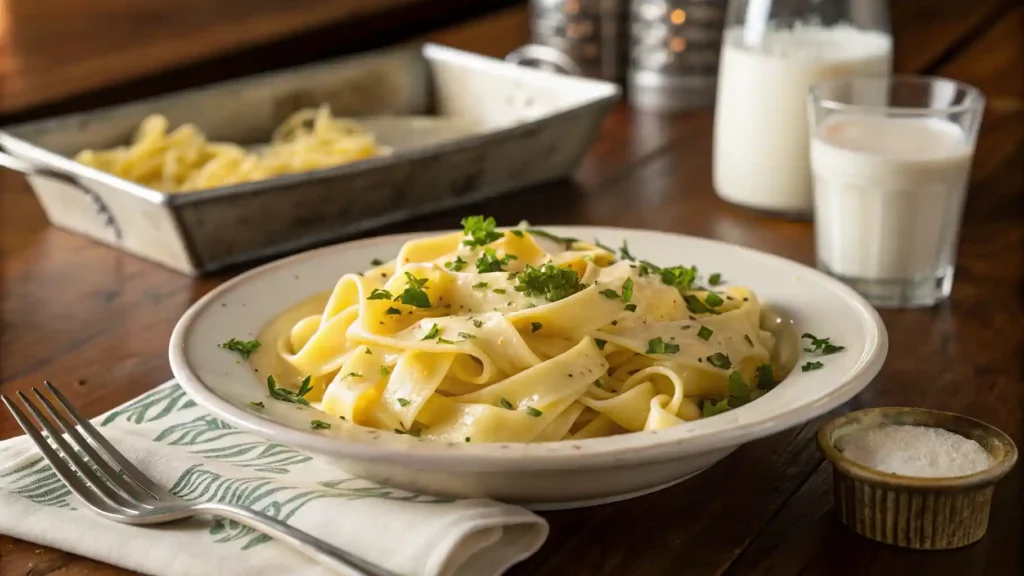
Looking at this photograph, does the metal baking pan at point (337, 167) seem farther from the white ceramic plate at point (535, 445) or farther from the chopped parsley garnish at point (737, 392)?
the chopped parsley garnish at point (737, 392)

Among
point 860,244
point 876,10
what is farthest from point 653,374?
point 876,10

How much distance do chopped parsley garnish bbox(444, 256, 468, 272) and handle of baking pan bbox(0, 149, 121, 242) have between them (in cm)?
77

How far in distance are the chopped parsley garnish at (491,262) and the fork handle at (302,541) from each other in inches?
16.0

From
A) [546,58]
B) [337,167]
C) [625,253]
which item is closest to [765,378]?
[625,253]

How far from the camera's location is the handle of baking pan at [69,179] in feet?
6.09

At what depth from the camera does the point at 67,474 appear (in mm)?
1159

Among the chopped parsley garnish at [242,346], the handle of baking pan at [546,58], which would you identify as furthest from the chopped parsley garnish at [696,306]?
the handle of baking pan at [546,58]

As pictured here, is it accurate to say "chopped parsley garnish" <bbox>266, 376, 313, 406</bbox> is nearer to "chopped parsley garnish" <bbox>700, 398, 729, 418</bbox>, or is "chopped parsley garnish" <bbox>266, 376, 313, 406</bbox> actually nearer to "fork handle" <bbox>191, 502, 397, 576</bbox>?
"fork handle" <bbox>191, 502, 397, 576</bbox>

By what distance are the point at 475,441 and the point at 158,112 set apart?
1438 millimetres

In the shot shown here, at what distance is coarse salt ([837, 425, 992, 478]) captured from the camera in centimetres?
110

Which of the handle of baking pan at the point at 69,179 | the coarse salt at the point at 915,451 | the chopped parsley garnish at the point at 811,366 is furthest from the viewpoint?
the handle of baking pan at the point at 69,179

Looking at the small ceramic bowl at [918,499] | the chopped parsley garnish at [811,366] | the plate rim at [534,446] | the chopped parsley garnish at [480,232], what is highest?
the chopped parsley garnish at [480,232]

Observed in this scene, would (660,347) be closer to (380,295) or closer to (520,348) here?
(520,348)

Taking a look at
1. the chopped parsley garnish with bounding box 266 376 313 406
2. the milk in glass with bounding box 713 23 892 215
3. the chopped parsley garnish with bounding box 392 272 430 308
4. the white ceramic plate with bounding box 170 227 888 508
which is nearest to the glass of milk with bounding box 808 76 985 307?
the milk in glass with bounding box 713 23 892 215
